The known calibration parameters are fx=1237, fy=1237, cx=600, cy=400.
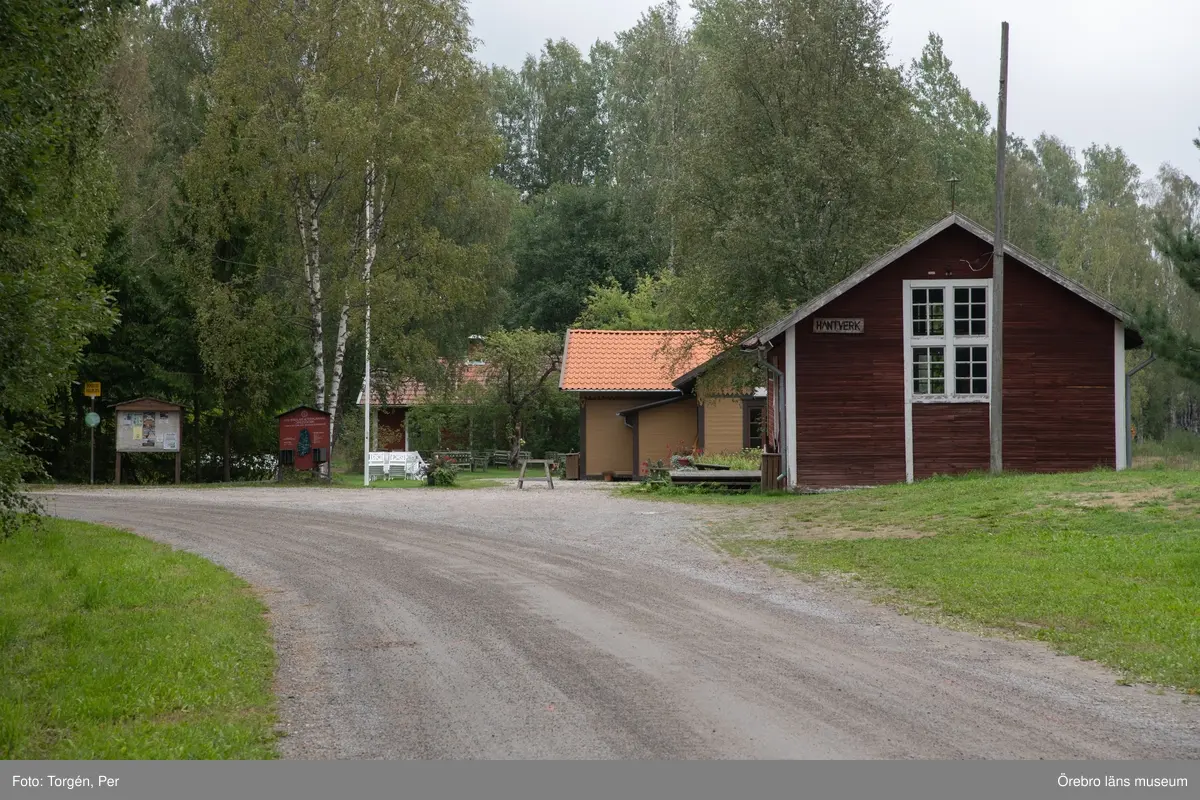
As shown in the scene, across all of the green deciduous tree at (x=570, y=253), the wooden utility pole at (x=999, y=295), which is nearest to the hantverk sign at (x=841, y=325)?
the wooden utility pole at (x=999, y=295)

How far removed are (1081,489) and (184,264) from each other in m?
23.2

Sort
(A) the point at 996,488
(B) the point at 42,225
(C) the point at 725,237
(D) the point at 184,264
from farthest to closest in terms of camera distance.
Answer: (D) the point at 184,264 → (C) the point at 725,237 → (A) the point at 996,488 → (B) the point at 42,225

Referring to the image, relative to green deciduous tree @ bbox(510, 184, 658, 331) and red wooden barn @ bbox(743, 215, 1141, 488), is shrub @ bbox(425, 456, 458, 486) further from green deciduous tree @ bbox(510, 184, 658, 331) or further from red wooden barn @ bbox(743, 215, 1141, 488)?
green deciduous tree @ bbox(510, 184, 658, 331)

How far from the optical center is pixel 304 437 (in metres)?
32.2

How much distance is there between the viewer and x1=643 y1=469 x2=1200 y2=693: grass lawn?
9.95 meters

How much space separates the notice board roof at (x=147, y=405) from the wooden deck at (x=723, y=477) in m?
13.0

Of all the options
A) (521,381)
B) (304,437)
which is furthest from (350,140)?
(521,381)

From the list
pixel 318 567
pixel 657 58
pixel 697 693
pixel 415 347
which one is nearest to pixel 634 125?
pixel 657 58

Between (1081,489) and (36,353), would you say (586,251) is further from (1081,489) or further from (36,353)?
(36,353)

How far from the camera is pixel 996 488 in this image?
20531 mm

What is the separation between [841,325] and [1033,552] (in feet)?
38.1

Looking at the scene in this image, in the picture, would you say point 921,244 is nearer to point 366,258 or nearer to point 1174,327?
point 1174,327

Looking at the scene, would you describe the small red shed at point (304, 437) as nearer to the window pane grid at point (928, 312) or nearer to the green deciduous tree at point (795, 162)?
the green deciduous tree at point (795, 162)

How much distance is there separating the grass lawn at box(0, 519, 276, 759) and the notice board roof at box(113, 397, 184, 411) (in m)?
17.6
